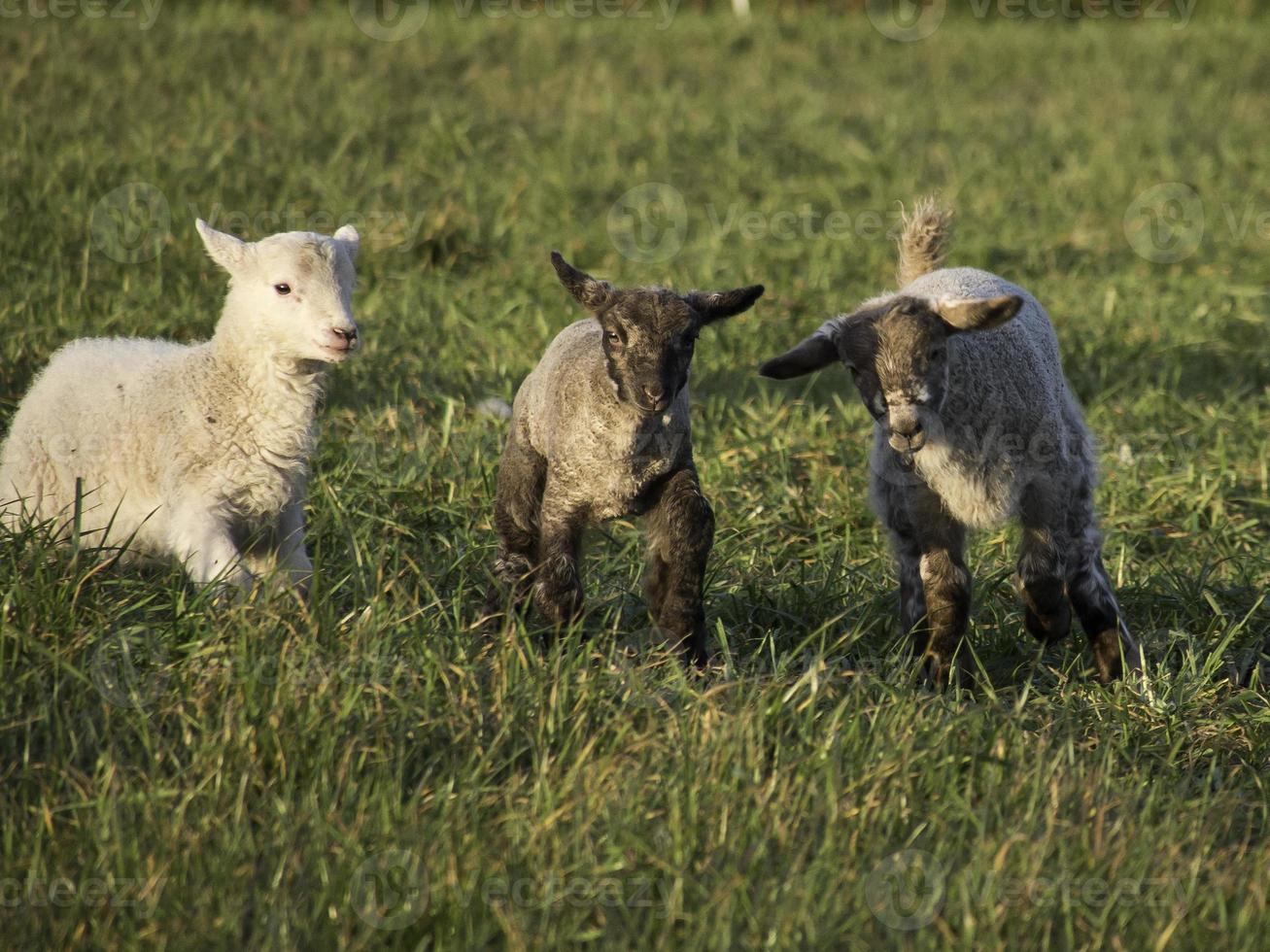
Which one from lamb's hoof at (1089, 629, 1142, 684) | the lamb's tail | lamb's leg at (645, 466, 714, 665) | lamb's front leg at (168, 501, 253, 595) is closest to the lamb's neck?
lamb's front leg at (168, 501, 253, 595)

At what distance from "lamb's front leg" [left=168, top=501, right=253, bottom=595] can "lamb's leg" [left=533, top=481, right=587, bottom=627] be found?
934 mm

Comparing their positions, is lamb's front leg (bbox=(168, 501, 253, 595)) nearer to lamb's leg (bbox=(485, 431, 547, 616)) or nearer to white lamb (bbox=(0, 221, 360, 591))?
white lamb (bbox=(0, 221, 360, 591))

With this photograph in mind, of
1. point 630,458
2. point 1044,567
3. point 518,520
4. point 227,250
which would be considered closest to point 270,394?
point 227,250

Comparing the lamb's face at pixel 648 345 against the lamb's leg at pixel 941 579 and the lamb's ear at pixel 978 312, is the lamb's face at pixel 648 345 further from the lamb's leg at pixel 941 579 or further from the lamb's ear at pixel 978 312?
the lamb's leg at pixel 941 579

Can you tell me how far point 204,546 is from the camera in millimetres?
4848

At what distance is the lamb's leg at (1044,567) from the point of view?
5336 mm

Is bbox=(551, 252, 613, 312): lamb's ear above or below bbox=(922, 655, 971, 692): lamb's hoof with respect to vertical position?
above

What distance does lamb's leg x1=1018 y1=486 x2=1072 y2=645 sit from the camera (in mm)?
5336

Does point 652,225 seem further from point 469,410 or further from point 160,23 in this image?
point 160,23

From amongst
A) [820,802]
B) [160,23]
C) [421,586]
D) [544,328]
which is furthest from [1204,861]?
[160,23]

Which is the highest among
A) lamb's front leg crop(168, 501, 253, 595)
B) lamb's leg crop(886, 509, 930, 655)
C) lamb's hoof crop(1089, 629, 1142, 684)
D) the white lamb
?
the white lamb

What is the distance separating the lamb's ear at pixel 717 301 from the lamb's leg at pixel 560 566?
750 mm

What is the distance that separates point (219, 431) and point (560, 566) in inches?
50.3

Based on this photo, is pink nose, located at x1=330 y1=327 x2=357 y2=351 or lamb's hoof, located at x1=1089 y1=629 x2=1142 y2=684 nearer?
pink nose, located at x1=330 y1=327 x2=357 y2=351
